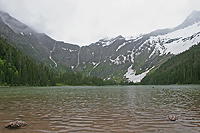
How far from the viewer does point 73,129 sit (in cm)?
1270

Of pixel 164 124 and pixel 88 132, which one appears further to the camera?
pixel 164 124

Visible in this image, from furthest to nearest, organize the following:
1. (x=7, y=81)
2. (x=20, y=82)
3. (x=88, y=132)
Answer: (x=20, y=82) < (x=7, y=81) < (x=88, y=132)

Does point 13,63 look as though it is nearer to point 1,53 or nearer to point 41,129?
point 1,53

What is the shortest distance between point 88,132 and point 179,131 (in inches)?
271

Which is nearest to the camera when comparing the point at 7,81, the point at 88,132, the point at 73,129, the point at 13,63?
the point at 88,132

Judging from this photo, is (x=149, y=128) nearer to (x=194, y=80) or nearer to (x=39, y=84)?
(x=39, y=84)

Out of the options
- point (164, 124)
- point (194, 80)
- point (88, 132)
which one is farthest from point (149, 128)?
point (194, 80)

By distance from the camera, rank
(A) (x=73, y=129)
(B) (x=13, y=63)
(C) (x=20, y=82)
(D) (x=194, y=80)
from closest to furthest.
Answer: (A) (x=73, y=129) → (C) (x=20, y=82) → (B) (x=13, y=63) → (D) (x=194, y=80)

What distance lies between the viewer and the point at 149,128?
12883 millimetres

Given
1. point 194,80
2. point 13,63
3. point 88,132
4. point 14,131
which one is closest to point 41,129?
point 14,131

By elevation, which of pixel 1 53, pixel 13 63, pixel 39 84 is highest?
pixel 1 53

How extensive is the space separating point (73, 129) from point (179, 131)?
26.7 feet

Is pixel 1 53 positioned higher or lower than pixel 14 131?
higher

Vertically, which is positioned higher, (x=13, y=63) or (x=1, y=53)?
(x=1, y=53)
